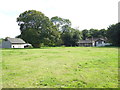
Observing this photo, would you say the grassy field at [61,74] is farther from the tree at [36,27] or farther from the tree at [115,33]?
the tree at [115,33]

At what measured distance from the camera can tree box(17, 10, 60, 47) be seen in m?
38.6

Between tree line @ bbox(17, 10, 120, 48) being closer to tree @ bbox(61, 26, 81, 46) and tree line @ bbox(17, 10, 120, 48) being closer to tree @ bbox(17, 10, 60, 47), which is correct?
tree @ bbox(17, 10, 60, 47)

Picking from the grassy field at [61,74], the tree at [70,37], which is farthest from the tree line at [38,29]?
the grassy field at [61,74]

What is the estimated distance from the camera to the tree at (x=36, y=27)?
3856 cm

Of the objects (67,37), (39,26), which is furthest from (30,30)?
(67,37)

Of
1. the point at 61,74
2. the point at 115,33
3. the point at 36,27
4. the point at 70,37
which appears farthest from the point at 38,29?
the point at 61,74

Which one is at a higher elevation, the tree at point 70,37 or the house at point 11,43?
the tree at point 70,37

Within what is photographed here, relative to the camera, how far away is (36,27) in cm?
4006

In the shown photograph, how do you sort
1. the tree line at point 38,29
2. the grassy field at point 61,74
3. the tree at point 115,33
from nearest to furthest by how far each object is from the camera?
the grassy field at point 61,74
the tree line at point 38,29
the tree at point 115,33

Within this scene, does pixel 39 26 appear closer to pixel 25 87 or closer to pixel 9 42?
pixel 9 42

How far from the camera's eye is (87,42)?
213 ft

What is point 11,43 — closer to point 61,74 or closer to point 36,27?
point 36,27

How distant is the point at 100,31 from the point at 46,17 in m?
48.3

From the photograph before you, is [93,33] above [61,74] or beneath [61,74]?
above
